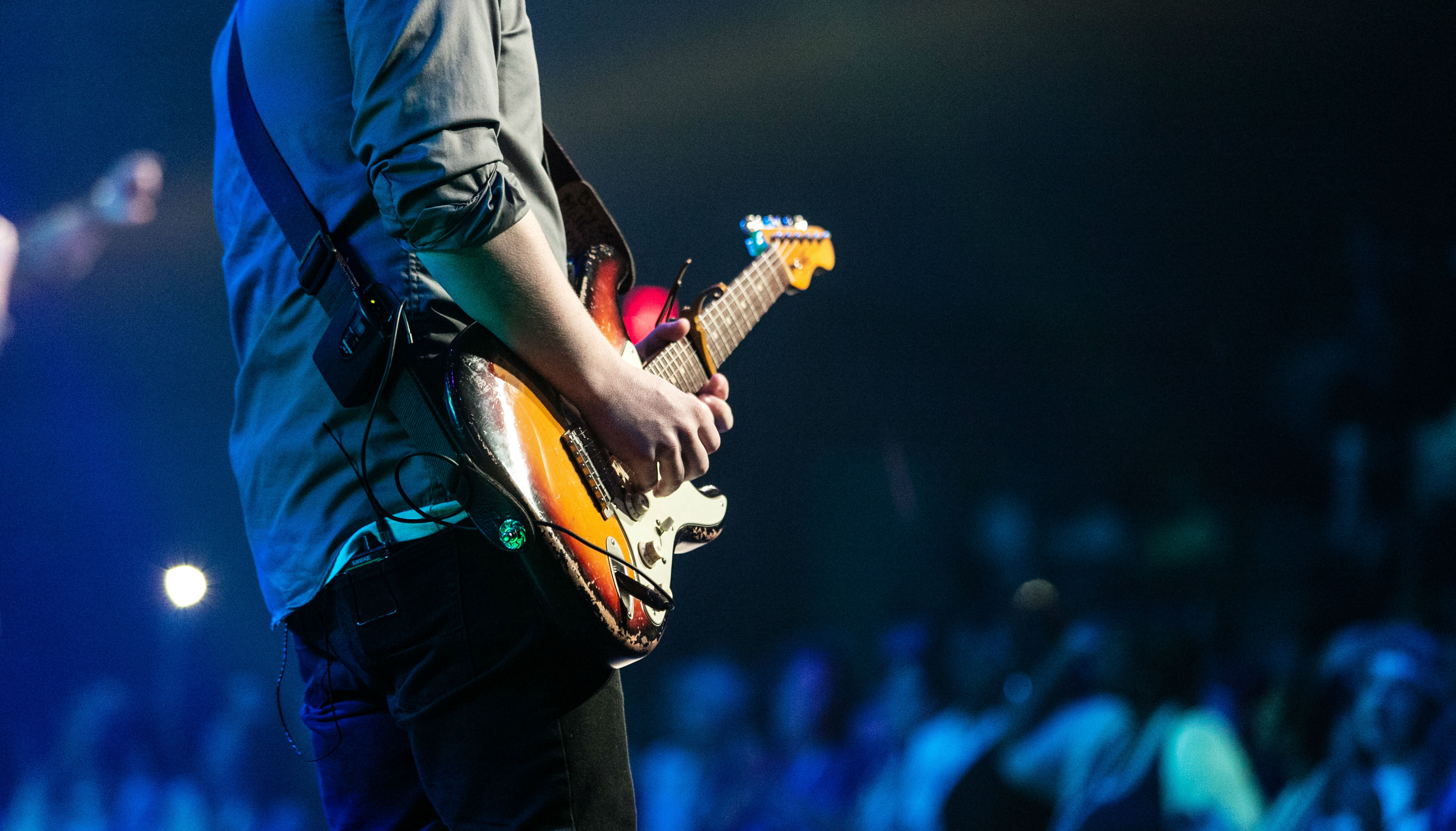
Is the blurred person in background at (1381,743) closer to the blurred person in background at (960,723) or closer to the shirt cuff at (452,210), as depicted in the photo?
the blurred person in background at (960,723)

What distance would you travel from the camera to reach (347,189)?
75 cm

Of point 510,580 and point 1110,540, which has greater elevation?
point 510,580

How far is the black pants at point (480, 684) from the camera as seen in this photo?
673 mm

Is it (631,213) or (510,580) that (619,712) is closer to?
(510,580)

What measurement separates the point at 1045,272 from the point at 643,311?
5.52 ft

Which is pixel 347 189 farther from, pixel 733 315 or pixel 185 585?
pixel 185 585

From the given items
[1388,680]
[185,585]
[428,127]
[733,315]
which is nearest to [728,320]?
[733,315]

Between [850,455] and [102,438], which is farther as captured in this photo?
[850,455]

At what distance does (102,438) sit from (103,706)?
1.69ft

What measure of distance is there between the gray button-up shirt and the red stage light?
0.40 metres

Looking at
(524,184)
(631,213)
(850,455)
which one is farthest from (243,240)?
(850,455)

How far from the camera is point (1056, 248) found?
2627mm

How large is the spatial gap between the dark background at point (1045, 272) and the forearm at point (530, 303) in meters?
1.59

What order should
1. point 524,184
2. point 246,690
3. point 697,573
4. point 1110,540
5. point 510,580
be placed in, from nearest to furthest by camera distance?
point 510,580 → point 524,184 → point 246,690 → point 697,573 → point 1110,540
